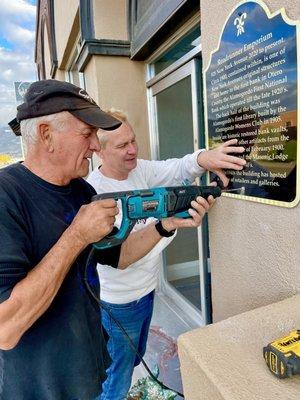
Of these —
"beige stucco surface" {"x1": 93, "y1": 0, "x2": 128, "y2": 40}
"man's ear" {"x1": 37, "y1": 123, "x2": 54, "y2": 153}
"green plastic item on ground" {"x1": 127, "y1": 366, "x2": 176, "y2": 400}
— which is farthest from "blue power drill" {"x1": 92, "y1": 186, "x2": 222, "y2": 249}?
"beige stucco surface" {"x1": 93, "y1": 0, "x2": 128, "y2": 40}

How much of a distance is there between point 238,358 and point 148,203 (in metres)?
Answer: 0.62

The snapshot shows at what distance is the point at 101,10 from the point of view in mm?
2758

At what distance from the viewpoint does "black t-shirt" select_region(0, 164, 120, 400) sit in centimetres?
95

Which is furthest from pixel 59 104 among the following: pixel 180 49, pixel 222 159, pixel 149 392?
pixel 149 392

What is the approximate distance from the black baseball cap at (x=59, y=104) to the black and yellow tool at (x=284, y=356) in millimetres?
825

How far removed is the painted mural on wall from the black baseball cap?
0.46 meters

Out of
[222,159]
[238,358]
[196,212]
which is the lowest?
[238,358]

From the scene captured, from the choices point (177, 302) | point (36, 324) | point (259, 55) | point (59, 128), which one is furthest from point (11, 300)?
point (177, 302)

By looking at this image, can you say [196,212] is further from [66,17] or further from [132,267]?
[66,17]

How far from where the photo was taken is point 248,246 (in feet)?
3.71

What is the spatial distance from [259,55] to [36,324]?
118 cm

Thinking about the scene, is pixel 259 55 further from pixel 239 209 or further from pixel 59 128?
pixel 59 128

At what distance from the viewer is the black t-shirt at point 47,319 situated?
0.95m

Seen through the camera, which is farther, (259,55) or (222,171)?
(222,171)
